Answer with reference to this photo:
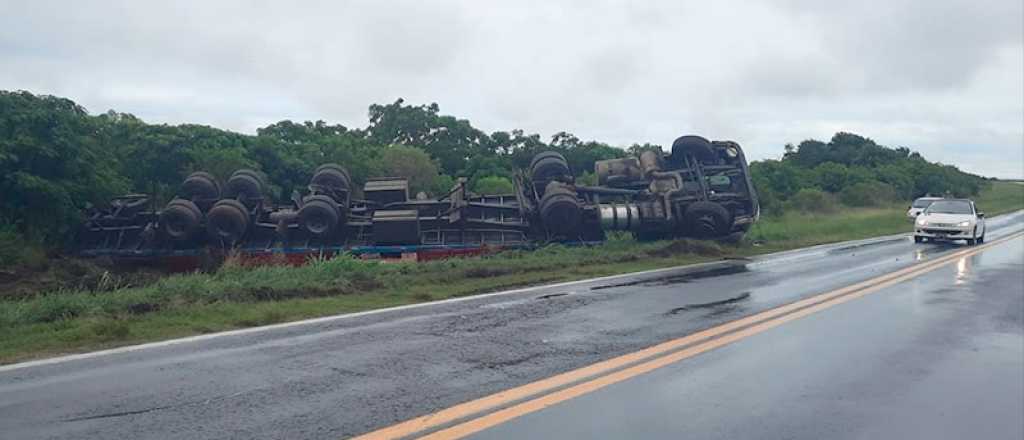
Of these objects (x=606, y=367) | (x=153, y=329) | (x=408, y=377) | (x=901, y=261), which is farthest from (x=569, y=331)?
(x=901, y=261)

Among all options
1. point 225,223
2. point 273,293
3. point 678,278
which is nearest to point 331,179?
point 225,223

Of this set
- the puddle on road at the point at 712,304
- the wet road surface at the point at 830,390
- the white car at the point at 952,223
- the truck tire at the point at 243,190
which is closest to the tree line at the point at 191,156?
the truck tire at the point at 243,190

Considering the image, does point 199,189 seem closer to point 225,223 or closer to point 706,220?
point 225,223

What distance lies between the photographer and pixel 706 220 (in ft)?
69.3

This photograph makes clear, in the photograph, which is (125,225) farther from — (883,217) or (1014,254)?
(883,217)

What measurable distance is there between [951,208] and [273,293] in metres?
23.1

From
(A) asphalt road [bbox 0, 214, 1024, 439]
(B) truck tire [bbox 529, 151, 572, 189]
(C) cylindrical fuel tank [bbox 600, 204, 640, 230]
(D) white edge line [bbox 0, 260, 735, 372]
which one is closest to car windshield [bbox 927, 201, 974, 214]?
(C) cylindrical fuel tank [bbox 600, 204, 640, 230]

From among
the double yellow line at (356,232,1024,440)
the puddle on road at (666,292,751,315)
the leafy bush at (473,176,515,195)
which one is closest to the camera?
the double yellow line at (356,232,1024,440)

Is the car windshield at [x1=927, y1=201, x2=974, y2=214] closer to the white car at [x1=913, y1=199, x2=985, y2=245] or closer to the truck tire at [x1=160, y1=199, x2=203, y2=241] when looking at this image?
the white car at [x1=913, y1=199, x2=985, y2=245]

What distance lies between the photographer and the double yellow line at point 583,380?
17.1ft

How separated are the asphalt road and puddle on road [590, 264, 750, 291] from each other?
228cm

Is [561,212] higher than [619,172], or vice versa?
[619,172]

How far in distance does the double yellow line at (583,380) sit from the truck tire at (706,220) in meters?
10.0

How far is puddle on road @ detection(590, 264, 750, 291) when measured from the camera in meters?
13.5
